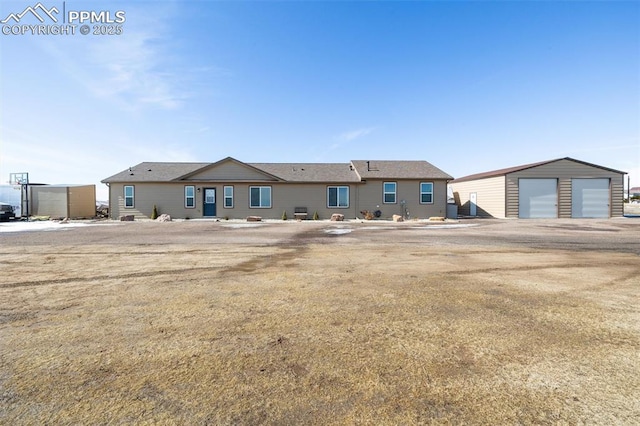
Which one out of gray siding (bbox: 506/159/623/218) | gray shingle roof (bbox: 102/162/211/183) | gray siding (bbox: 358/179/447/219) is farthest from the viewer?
gray siding (bbox: 506/159/623/218)

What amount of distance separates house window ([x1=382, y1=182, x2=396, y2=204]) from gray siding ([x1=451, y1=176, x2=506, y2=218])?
860 centimetres

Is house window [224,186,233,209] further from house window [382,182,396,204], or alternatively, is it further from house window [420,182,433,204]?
house window [420,182,433,204]

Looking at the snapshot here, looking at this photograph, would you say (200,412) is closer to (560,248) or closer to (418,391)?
(418,391)

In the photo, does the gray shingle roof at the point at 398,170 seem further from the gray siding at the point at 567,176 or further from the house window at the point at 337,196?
the gray siding at the point at 567,176

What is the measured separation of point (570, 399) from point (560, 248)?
9.10 m

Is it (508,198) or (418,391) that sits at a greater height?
(508,198)

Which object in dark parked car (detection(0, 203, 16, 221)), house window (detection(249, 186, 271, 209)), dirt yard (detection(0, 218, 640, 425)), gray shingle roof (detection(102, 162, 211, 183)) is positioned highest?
gray shingle roof (detection(102, 162, 211, 183))

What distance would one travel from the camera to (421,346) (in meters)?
3.11

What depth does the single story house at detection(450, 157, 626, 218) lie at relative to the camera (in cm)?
2402

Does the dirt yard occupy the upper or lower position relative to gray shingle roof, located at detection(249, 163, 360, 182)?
lower

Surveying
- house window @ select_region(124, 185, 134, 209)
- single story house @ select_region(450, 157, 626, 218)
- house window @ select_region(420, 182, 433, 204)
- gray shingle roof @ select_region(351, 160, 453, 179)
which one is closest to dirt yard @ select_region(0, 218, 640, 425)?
house window @ select_region(420, 182, 433, 204)

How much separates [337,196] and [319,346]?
2081 centimetres

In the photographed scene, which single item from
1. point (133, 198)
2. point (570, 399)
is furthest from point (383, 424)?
point (133, 198)

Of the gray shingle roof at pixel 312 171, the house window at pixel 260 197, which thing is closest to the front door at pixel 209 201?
the house window at pixel 260 197
